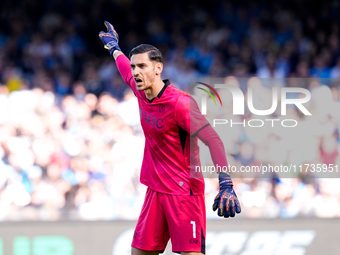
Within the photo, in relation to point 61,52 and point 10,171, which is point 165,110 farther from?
point 61,52

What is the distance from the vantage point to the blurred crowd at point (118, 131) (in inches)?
218

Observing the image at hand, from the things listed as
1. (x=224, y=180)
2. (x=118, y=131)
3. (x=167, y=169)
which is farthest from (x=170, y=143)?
(x=118, y=131)

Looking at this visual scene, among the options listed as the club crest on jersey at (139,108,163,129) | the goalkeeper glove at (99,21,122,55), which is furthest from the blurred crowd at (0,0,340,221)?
the club crest on jersey at (139,108,163,129)

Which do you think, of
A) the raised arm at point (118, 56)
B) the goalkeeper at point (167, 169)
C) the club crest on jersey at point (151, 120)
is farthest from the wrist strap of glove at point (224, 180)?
the raised arm at point (118, 56)

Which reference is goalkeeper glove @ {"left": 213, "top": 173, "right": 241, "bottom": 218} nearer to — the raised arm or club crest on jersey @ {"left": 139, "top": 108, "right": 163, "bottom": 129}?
club crest on jersey @ {"left": 139, "top": 108, "right": 163, "bottom": 129}

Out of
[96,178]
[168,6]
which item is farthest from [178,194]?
[168,6]

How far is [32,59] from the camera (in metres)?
8.80

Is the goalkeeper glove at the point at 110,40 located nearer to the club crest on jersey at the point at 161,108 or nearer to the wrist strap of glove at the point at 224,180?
the club crest on jersey at the point at 161,108

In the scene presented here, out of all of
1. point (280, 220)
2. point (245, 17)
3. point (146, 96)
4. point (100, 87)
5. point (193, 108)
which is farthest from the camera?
point (245, 17)

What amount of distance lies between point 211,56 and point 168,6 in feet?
7.00

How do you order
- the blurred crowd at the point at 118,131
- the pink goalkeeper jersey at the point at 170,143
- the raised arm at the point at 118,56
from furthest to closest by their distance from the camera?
1. the blurred crowd at the point at 118,131
2. the raised arm at the point at 118,56
3. the pink goalkeeper jersey at the point at 170,143

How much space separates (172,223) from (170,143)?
0.58 meters

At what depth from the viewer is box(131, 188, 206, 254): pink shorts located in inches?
138

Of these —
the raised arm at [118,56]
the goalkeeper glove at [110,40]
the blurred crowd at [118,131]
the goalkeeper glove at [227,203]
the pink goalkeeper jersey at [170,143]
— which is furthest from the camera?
the blurred crowd at [118,131]
